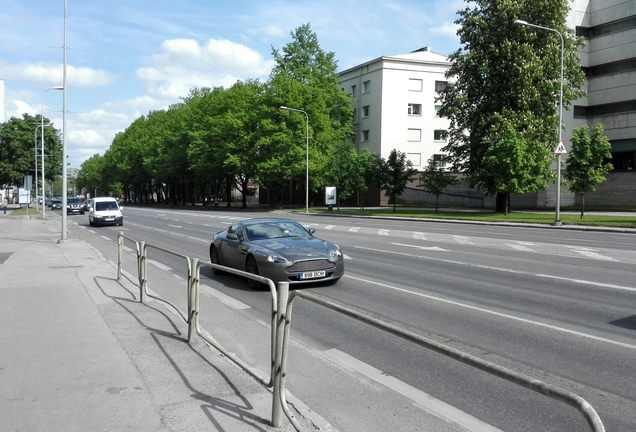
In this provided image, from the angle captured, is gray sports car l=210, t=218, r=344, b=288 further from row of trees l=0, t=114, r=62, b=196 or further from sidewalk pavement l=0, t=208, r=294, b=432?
row of trees l=0, t=114, r=62, b=196

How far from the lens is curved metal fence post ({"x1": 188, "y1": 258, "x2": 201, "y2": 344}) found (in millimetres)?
6398

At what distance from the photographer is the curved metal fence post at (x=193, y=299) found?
6.40 meters

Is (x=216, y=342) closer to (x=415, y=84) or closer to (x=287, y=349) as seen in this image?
(x=287, y=349)

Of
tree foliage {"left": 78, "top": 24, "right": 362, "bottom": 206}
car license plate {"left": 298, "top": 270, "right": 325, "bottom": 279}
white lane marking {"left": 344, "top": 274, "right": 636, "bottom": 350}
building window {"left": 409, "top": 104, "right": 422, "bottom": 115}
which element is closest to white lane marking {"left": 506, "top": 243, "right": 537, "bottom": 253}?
white lane marking {"left": 344, "top": 274, "right": 636, "bottom": 350}

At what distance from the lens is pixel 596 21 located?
167ft

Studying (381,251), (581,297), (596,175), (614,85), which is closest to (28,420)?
(581,297)

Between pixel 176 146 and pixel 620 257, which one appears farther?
pixel 176 146

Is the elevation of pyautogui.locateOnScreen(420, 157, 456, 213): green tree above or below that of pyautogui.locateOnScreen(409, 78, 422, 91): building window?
below

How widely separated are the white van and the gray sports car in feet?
80.0

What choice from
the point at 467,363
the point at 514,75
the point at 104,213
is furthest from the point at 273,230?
the point at 514,75

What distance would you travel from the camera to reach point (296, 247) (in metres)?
10.6

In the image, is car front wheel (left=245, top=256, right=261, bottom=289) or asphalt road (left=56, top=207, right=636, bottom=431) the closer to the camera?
asphalt road (left=56, top=207, right=636, bottom=431)

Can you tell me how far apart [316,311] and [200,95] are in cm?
8050

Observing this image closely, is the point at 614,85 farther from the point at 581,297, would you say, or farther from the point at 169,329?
the point at 169,329
